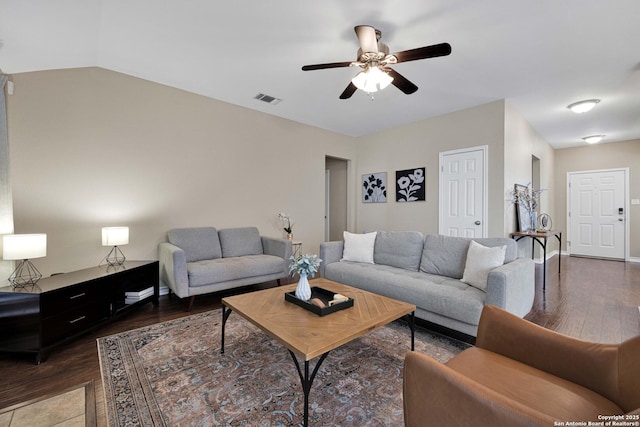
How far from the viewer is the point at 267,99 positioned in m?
4.04

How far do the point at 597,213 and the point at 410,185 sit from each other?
503 centimetres

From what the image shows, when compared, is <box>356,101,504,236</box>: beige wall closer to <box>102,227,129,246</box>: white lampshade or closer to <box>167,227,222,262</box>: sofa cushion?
<box>167,227,222,262</box>: sofa cushion

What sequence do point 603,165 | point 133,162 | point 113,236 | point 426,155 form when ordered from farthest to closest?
point 603,165 → point 426,155 → point 133,162 → point 113,236

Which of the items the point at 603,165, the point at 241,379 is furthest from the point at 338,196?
the point at 603,165

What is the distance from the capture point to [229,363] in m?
1.98

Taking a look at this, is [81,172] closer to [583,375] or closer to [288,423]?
[288,423]

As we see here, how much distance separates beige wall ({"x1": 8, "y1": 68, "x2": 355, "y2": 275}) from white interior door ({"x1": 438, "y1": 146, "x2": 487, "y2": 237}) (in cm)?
256

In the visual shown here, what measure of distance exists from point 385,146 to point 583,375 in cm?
474

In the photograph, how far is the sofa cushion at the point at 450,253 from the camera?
8.42 ft

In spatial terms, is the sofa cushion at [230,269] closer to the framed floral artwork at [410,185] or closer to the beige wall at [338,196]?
the framed floral artwork at [410,185]

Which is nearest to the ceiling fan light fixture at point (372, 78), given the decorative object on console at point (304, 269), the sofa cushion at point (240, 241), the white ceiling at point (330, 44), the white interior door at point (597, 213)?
the white ceiling at point (330, 44)

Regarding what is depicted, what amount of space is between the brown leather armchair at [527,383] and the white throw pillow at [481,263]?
3.53 ft

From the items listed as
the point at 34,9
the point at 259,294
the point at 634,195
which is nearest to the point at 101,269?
the point at 259,294

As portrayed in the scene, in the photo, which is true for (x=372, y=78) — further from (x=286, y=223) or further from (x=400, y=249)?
(x=286, y=223)
